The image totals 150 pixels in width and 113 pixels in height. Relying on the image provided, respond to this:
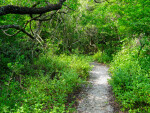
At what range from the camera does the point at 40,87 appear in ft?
16.6

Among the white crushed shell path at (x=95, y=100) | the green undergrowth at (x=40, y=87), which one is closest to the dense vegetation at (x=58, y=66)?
the green undergrowth at (x=40, y=87)

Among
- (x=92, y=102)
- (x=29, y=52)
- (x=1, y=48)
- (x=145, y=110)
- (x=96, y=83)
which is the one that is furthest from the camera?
(x=29, y=52)

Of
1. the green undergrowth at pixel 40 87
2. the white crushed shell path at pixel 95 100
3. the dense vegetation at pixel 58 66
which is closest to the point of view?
the green undergrowth at pixel 40 87

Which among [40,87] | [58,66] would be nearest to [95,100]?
[40,87]

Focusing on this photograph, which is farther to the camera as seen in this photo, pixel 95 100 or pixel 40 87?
pixel 95 100

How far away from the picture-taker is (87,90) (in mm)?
6227

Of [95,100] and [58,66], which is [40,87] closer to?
[95,100]

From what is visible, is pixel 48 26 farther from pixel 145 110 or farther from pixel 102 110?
pixel 145 110

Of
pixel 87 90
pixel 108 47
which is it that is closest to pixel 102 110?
pixel 87 90

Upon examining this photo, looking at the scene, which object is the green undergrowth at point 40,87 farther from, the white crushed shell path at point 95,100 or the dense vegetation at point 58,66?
the white crushed shell path at point 95,100

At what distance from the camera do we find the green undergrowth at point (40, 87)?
12.3 ft

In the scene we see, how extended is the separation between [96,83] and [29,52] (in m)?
4.54

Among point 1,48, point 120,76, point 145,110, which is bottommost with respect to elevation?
point 145,110

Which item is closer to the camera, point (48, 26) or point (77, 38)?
point (48, 26)
